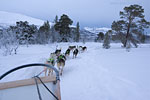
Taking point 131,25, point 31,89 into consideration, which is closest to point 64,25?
point 131,25

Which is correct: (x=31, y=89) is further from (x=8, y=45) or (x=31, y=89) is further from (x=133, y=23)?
(x=133, y=23)

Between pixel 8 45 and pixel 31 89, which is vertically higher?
pixel 8 45

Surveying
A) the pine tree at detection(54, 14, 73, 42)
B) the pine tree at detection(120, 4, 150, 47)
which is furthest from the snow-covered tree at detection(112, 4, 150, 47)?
the pine tree at detection(54, 14, 73, 42)

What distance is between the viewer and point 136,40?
15977 mm

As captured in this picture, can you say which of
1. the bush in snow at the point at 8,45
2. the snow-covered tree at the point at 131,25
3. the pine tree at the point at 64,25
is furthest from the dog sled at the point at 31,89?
the pine tree at the point at 64,25

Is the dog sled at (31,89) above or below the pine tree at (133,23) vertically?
below

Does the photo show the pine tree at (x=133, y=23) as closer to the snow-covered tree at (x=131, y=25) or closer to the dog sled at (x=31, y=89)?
the snow-covered tree at (x=131, y=25)

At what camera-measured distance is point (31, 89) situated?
154 centimetres

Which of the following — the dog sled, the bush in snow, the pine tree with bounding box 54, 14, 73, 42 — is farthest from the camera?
the pine tree with bounding box 54, 14, 73, 42

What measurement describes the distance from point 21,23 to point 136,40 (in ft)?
93.9

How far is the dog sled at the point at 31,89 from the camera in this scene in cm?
145

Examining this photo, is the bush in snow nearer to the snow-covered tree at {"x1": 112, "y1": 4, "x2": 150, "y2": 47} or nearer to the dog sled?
the dog sled

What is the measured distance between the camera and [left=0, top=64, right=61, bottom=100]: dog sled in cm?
145

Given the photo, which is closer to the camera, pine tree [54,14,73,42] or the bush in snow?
the bush in snow
